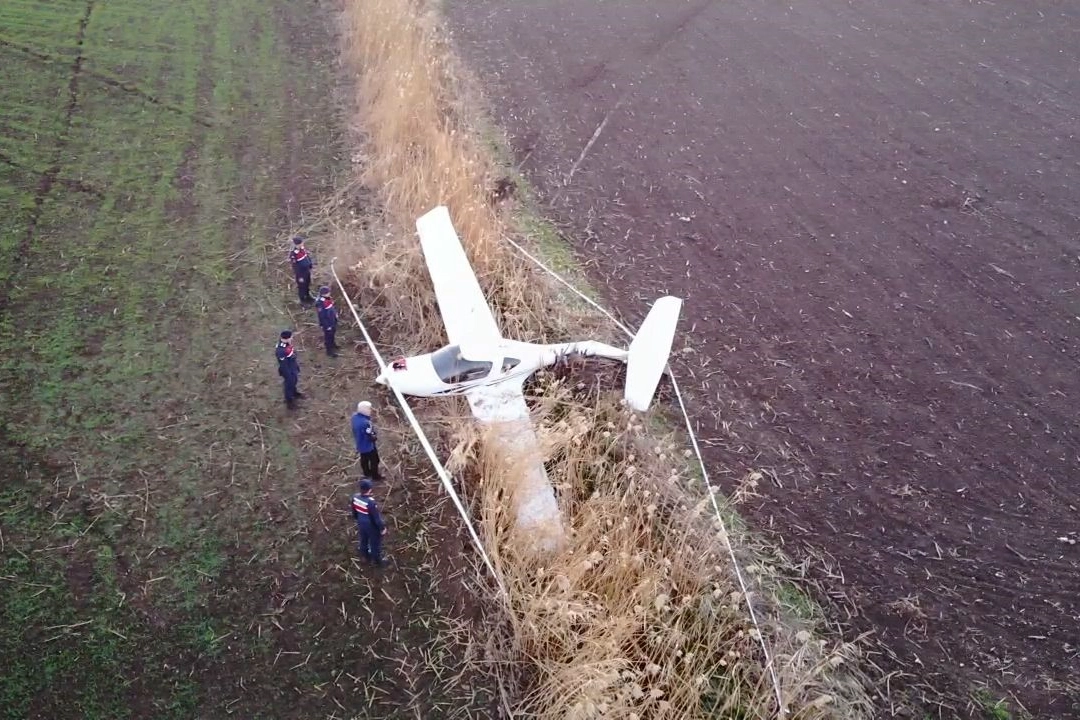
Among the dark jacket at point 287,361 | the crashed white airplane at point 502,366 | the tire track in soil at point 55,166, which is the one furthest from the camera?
the tire track in soil at point 55,166

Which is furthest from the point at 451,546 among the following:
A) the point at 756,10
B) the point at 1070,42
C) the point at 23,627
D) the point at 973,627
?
the point at 1070,42

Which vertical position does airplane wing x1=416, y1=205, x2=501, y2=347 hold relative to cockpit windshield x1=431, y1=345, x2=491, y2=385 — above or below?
above

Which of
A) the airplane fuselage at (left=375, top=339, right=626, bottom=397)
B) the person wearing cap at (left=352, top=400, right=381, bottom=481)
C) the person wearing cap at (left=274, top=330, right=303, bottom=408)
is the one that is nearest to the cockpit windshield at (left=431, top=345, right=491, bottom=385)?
the airplane fuselage at (left=375, top=339, right=626, bottom=397)

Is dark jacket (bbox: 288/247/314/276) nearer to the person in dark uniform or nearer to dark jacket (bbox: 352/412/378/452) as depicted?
dark jacket (bbox: 352/412/378/452)

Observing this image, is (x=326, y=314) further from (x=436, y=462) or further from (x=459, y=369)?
(x=436, y=462)

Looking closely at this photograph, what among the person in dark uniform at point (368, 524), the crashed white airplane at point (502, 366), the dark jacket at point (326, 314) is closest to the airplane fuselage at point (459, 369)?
the crashed white airplane at point (502, 366)

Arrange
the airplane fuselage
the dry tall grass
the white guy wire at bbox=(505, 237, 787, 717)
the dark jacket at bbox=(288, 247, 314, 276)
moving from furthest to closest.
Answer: the dark jacket at bbox=(288, 247, 314, 276)
the airplane fuselage
the white guy wire at bbox=(505, 237, 787, 717)
the dry tall grass

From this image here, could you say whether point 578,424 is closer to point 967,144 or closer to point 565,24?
point 967,144

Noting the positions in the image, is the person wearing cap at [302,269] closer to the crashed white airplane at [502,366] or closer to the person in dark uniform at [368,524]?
the crashed white airplane at [502,366]
